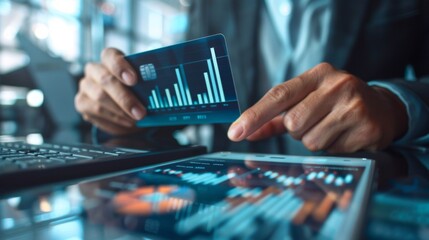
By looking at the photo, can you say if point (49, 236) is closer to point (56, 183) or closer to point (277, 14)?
point (56, 183)

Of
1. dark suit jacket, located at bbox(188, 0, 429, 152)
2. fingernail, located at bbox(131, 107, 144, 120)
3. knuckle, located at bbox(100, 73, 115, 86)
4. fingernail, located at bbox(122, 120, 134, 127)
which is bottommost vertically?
fingernail, located at bbox(122, 120, 134, 127)

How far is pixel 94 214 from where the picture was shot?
0.16 metres

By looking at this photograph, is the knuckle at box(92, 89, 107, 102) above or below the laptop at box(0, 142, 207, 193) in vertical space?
above

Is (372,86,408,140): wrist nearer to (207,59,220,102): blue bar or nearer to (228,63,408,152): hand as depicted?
(228,63,408,152): hand

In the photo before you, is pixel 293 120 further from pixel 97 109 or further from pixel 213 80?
pixel 97 109

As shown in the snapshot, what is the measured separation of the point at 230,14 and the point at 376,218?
2.95 feet

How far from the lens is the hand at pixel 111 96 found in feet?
1.47

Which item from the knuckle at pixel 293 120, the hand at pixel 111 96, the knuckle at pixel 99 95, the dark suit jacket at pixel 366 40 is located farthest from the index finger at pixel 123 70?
the dark suit jacket at pixel 366 40
